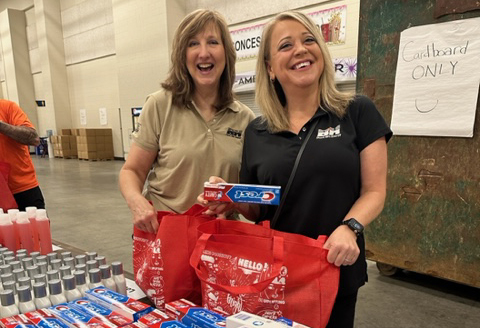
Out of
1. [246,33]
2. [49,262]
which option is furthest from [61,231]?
[246,33]

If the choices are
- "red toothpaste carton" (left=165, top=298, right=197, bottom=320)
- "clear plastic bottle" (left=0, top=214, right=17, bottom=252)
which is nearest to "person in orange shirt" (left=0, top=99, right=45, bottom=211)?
"clear plastic bottle" (left=0, top=214, right=17, bottom=252)

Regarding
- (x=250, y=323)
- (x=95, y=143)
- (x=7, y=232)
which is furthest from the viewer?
(x=95, y=143)

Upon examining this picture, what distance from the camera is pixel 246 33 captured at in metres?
7.88

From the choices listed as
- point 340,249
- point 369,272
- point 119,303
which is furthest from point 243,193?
point 369,272

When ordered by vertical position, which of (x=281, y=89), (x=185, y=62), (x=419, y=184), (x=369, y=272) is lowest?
(x=369, y=272)

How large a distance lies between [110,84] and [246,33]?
236 inches

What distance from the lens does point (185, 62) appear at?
4.60ft

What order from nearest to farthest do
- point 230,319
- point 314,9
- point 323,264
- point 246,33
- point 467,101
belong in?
point 230,319
point 323,264
point 467,101
point 314,9
point 246,33

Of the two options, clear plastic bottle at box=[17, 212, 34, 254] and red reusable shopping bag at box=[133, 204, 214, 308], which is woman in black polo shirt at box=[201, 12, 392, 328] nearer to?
red reusable shopping bag at box=[133, 204, 214, 308]

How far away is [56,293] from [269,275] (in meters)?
0.60

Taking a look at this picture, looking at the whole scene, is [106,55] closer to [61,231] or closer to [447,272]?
[61,231]

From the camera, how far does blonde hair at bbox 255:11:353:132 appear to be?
1215 millimetres

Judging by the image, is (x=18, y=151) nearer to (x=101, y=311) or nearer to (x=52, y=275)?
(x=52, y=275)

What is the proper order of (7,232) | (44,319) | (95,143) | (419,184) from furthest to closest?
1. (95,143)
2. (419,184)
3. (7,232)
4. (44,319)
